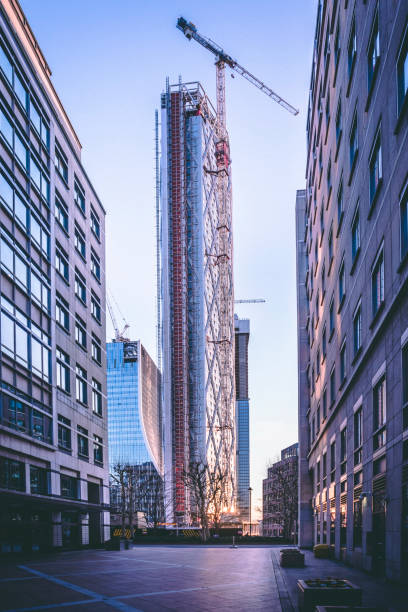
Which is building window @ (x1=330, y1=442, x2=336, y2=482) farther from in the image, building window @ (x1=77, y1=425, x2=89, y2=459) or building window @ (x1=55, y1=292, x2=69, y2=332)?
building window @ (x1=55, y1=292, x2=69, y2=332)

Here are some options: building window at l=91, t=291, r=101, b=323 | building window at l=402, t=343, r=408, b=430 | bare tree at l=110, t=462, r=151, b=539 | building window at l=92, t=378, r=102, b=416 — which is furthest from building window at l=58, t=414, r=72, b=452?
building window at l=402, t=343, r=408, b=430

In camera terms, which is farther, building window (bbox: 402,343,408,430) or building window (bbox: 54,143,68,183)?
building window (bbox: 54,143,68,183)

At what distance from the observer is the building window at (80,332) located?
152 ft

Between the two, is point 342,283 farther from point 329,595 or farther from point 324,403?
point 329,595

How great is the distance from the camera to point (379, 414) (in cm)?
2044

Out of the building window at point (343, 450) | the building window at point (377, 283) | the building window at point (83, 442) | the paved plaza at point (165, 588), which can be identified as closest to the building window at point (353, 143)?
the building window at point (377, 283)

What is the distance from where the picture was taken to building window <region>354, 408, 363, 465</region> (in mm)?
24806

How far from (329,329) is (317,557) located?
13.4 m

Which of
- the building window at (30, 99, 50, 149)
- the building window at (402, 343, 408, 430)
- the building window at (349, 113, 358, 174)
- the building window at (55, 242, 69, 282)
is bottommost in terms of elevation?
the building window at (402, 343, 408, 430)

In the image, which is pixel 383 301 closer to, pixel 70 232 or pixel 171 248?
pixel 70 232

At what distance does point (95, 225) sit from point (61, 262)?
40.4ft

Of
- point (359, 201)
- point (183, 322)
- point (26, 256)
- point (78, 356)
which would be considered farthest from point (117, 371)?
point (359, 201)

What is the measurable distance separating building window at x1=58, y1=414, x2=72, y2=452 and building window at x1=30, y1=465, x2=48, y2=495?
10.7ft

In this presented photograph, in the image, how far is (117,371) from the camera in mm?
183000
